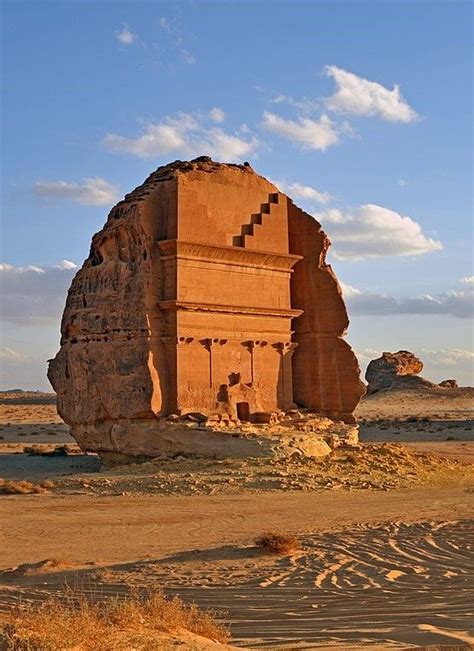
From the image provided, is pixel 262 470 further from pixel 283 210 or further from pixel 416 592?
pixel 416 592

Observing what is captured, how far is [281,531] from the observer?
13.1 meters

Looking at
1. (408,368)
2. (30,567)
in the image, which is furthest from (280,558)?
(408,368)

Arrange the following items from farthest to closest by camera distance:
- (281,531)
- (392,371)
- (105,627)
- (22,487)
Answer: (392,371)
(22,487)
(281,531)
(105,627)

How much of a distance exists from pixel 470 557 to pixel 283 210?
47.3 feet

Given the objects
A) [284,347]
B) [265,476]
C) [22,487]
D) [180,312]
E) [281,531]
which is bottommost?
[281,531]

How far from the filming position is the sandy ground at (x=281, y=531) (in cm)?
782

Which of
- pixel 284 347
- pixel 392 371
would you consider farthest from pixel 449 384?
pixel 284 347

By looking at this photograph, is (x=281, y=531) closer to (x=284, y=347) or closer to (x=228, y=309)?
(x=228, y=309)

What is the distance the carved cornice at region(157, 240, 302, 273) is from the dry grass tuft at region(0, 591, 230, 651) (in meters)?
13.8

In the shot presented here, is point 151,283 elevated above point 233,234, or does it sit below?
below

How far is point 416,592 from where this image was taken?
8852mm

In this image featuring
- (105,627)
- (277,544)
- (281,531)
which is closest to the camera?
(105,627)

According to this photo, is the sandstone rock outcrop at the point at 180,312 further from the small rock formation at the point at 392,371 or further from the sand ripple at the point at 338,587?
the small rock formation at the point at 392,371

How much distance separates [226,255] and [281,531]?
998 cm
